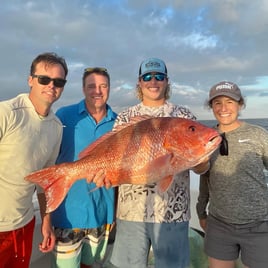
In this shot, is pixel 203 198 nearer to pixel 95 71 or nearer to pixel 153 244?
pixel 153 244

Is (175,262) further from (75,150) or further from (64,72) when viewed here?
(64,72)

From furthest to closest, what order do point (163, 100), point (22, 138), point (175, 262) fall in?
point (163, 100), point (175, 262), point (22, 138)

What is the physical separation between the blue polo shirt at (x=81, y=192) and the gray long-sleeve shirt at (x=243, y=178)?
1231mm

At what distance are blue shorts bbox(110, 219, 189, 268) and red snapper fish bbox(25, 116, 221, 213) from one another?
23.7 inches

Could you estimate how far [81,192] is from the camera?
11.4 feet

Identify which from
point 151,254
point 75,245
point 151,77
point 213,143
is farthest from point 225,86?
point 151,254

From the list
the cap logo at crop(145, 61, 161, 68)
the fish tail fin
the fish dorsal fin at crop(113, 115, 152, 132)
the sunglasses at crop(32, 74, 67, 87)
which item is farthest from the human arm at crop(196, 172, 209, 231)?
the sunglasses at crop(32, 74, 67, 87)

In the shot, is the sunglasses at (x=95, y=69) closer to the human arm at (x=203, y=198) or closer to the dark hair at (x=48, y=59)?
the dark hair at (x=48, y=59)

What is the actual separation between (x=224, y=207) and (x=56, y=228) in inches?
72.0

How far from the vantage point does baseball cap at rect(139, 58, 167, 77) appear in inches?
132

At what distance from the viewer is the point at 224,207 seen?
3.37 m

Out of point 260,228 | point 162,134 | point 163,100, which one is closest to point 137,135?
point 162,134

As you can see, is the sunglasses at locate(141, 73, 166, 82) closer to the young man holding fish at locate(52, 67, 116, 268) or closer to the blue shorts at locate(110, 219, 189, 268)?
the young man holding fish at locate(52, 67, 116, 268)

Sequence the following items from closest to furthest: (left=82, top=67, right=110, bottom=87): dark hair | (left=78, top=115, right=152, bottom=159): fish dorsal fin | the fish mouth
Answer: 1. the fish mouth
2. (left=78, top=115, right=152, bottom=159): fish dorsal fin
3. (left=82, top=67, right=110, bottom=87): dark hair
